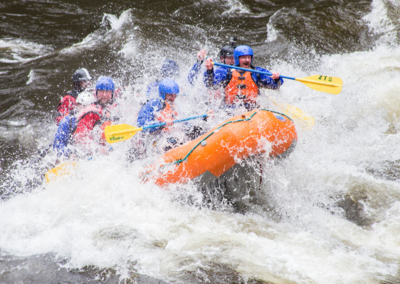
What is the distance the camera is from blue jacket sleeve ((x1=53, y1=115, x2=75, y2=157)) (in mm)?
4484

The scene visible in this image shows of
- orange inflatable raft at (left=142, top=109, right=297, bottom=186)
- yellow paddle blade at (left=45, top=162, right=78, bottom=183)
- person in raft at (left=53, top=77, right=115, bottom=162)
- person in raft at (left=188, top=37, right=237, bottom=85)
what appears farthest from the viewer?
person in raft at (left=188, top=37, right=237, bottom=85)

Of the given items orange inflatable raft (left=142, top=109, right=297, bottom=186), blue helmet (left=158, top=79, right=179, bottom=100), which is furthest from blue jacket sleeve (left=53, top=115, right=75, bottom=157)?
orange inflatable raft (left=142, top=109, right=297, bottom=186)

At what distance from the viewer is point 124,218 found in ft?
12.1

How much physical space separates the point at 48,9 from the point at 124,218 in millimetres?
9093

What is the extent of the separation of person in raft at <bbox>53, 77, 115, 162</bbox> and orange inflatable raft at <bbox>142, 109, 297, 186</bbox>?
51.7 inches

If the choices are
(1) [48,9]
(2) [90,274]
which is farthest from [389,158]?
(1) [48,9]

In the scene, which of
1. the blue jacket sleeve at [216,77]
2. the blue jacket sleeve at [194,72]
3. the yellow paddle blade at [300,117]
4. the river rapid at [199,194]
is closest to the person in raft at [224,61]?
the blue jacket sleeve at [194,72]

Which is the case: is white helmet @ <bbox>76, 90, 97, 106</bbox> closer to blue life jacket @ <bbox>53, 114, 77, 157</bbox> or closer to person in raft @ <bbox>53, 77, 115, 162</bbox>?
person in raft @ <bbox>53, 77, 115, 162</bbox>

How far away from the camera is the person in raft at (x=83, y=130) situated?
4.50 meters

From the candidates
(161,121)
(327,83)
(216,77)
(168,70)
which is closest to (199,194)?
(161,121)

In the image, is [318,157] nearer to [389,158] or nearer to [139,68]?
[389,158]

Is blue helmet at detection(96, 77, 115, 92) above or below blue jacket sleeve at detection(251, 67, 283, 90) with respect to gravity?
below

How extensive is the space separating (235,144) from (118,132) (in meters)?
1.50

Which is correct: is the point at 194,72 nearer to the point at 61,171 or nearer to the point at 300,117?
the point at 300,117
